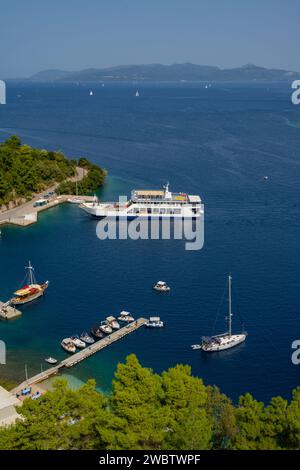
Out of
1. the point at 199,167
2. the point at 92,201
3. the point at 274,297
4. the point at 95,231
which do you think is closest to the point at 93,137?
the point at 199,167

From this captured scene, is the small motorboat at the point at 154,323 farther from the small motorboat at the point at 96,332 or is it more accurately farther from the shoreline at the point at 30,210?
the shoreline at the point at 30,210

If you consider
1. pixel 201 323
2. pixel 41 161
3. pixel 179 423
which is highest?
pixel 41 161

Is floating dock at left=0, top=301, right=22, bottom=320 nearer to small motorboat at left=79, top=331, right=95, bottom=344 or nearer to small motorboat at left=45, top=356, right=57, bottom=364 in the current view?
small motorboat at left=79, top=331, right=95, bottom=344

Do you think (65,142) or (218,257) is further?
(65,142)

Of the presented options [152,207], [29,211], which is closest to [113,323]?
[152,207]

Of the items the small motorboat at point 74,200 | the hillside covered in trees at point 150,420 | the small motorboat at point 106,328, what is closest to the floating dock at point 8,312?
the small motorboat at point 106,328

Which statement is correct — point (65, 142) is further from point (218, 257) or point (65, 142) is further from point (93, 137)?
point (218, 257)
